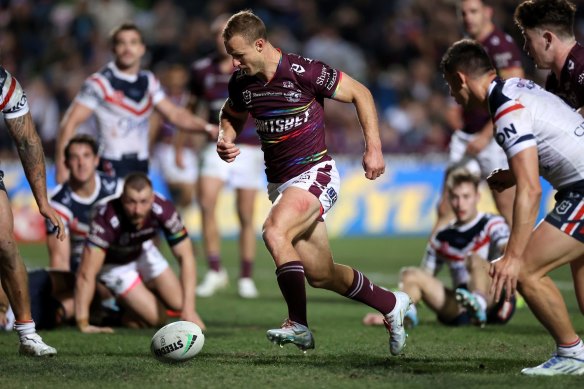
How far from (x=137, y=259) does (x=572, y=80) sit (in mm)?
4239

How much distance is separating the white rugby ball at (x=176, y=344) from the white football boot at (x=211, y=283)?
4.92 meters

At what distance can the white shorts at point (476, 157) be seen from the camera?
1031cm

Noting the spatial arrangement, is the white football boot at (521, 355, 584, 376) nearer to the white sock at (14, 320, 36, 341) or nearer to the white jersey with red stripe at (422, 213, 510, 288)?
the white jersey with red stripe at (422, 213, 510, 288)

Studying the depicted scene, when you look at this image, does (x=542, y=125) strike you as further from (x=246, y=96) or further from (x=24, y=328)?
(x=24, y=328)

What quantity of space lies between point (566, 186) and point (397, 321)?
1497mm

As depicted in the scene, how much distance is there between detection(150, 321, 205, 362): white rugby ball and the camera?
6.36 meters

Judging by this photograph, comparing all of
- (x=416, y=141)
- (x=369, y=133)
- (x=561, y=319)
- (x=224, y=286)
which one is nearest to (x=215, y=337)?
(x=369, y=133)

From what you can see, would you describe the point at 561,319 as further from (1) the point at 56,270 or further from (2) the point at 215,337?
(1) the point at 56,270

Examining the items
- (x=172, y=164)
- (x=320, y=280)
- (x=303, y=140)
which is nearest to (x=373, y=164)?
(x=303, y=140)

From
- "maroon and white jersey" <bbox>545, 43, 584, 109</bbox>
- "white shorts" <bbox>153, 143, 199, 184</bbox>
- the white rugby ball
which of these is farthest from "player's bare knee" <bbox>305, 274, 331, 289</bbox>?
"white shorts" <bbox>153, 143, 199, 184</bbox>

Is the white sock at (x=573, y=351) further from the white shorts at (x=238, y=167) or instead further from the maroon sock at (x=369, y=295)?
the white shorts at (x=238, y=167)

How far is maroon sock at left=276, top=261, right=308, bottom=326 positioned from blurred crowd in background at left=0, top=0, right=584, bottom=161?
12.0m

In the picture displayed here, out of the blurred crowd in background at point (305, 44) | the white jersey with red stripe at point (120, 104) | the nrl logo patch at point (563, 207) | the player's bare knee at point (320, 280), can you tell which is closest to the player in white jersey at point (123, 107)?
the white jersey with red stripe at point (120, 104)

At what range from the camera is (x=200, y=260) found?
15.4 m
